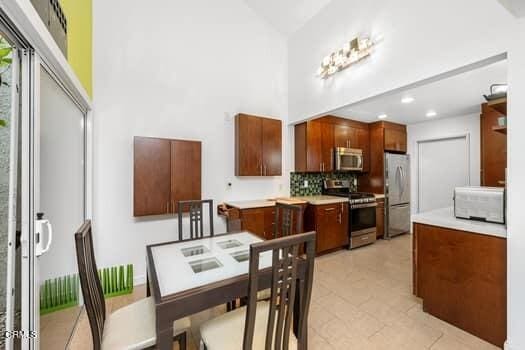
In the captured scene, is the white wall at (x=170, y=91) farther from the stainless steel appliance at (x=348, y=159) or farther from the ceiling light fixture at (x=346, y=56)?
the stainless steel appliance at (x=348, y=159)

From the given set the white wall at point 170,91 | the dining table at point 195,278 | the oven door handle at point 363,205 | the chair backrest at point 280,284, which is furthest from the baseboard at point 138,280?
the oven door handle at point 363,205

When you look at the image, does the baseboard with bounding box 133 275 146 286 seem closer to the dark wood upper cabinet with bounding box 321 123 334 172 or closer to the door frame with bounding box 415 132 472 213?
the dark wood upper cabinet with bounding box 321 123 334 172

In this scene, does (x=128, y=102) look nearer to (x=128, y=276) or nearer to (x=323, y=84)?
(x=128, y=276)

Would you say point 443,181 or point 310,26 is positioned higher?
point 310,26

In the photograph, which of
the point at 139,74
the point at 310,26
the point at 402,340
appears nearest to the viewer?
the point at 402,340

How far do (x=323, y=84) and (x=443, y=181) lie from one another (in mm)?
3403

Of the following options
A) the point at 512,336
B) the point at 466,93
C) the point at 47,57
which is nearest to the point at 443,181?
the point at 466,93

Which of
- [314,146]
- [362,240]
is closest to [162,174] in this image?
[314,146]

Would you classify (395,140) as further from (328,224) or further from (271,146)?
(271,146)

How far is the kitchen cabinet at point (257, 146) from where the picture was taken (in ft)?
10.8

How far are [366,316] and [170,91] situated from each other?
3367 mm

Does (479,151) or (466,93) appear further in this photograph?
(479,151)

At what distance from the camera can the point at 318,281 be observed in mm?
2734

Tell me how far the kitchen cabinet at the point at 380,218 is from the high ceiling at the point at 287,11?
3430mm
